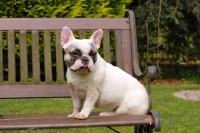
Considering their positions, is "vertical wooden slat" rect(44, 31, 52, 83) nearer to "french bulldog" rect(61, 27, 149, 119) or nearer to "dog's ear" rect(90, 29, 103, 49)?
"french bulldog" rect(61, 27, 149, 119)

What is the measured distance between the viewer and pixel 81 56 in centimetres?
359

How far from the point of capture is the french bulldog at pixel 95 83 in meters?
3.61

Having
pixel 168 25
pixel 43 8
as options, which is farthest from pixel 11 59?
pixel 168 25

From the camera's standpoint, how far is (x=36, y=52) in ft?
14.9

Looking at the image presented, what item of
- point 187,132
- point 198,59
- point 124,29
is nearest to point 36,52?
point 124,29

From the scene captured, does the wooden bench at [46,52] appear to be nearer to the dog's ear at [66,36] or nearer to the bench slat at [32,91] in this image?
the bench slat at [32,91]

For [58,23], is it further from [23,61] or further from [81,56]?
[81,56]

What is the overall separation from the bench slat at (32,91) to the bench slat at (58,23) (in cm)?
51

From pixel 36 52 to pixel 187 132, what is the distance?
1.88 metres

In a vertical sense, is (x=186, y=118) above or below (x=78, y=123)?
below

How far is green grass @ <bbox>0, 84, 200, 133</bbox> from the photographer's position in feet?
18.1

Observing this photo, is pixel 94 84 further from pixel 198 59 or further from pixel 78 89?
pixel 198 59

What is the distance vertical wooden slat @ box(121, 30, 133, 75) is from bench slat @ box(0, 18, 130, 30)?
0.07 metres

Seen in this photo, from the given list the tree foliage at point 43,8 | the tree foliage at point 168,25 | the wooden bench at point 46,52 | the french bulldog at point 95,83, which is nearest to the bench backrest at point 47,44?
the wooden bench at point 46,52
